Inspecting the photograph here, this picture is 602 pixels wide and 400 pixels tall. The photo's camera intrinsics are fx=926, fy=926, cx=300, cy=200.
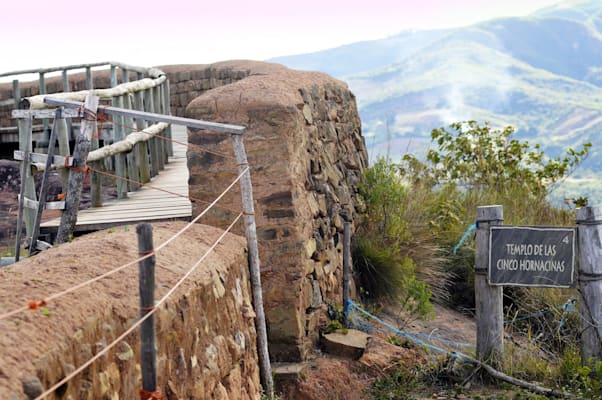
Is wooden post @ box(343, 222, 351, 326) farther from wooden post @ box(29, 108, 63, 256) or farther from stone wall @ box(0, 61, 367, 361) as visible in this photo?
wooden post @ box(29, 108, 63, 256)

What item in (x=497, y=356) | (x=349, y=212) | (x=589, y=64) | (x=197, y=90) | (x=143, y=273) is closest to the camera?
(x=143, y=273)

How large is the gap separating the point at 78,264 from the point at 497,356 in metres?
4.25

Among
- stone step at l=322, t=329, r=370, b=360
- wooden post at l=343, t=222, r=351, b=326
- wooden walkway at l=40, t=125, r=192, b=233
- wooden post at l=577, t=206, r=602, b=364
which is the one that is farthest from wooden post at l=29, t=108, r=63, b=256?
wooden post at l=577, t=206, r=602, b=364

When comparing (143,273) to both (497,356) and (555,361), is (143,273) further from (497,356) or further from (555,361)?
(555,361)

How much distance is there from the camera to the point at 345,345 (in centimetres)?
760

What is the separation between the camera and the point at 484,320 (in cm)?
773

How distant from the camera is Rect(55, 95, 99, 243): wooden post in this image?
6.64 meters

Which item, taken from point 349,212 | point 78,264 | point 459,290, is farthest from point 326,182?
point 78,264

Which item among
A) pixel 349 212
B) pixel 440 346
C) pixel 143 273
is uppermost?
pixel 143 273

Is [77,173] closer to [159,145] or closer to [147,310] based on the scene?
[147,310]

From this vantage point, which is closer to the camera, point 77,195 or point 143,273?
point 143,273

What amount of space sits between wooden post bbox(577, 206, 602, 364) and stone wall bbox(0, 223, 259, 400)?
117 inches

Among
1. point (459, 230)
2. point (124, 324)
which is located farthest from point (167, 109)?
point (124, 324)

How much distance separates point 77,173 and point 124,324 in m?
3.18
